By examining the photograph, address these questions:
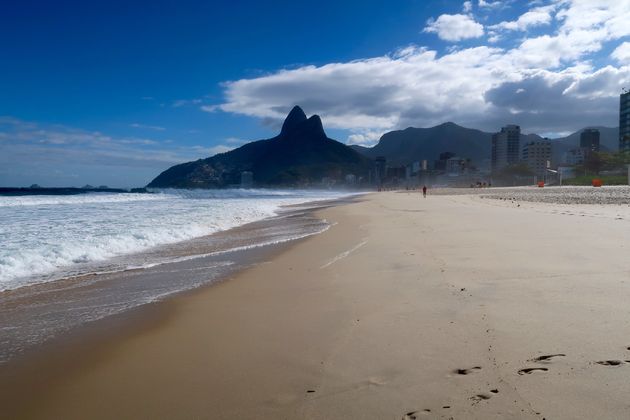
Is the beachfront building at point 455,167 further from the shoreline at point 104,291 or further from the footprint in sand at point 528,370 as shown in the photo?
the footprint in sand at point 528,370

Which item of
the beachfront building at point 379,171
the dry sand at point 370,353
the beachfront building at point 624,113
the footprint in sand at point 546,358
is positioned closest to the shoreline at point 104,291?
the dry sand at point 370,353

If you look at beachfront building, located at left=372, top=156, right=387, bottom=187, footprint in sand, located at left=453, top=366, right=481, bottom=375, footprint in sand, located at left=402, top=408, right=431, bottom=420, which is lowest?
footprint in sand, located at left=402, top=408, right=431, bottom=420

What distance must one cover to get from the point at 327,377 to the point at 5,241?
9032 mm

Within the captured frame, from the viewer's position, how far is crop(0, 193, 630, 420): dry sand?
87.6 inches

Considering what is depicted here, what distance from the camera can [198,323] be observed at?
3863mm

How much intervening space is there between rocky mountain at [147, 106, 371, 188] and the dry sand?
5761 inches

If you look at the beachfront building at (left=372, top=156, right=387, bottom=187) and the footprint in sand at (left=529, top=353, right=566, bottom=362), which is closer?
the footprint in sand at (left=529, top=353, right=566, bottom=362)

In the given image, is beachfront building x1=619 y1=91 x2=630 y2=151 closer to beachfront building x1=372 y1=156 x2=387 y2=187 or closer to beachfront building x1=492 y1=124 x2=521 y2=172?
beachfront building x1=492 y1=124 x2=521 y2=172

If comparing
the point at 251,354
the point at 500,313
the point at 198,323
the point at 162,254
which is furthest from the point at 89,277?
the point at 500,313

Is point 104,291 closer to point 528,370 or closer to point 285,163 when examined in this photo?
point 528,370

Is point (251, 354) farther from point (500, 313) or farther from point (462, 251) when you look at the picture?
point (462, 251)

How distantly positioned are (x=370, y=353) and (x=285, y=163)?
7002 inches

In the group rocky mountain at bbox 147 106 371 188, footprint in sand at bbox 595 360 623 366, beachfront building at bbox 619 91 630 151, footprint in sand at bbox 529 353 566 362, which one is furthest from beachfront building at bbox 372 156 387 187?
footprint in sand at bbox 595 360 623 366

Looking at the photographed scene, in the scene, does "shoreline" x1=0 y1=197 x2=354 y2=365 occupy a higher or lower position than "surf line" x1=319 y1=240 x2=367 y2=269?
lower
